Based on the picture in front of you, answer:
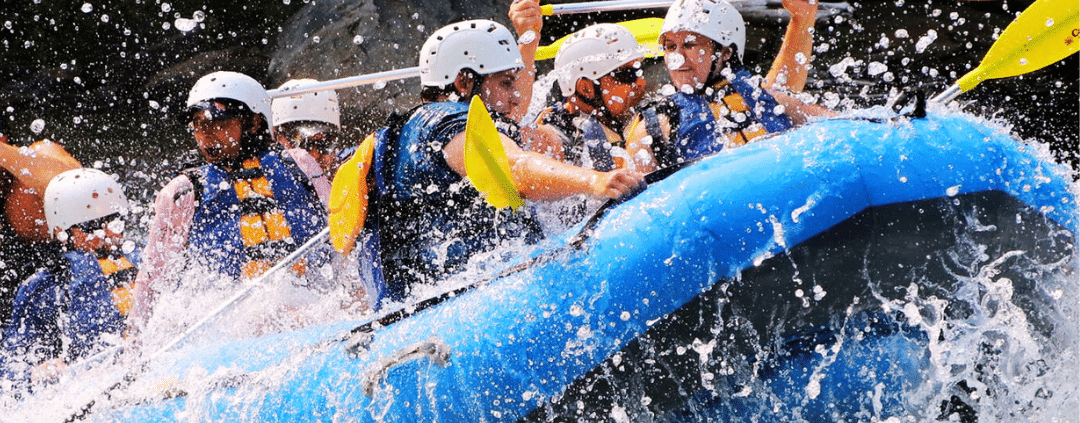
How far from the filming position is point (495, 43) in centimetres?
326

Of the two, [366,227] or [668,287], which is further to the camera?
[366,227]

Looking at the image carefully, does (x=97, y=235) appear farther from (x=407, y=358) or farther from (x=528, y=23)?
(x=407, y=358)

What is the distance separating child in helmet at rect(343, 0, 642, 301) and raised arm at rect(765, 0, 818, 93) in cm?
119

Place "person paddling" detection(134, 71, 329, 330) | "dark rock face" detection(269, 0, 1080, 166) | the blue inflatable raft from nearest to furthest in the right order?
the blue inflatable raft
"person paddling" detection(134, 71, 329, 330)
"dark rock face" detection(269, 0, 1080, 166)

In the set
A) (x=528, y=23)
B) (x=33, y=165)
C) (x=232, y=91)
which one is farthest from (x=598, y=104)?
(x=33, y=165)

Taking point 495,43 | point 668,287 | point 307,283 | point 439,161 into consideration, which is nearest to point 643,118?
point 495,43

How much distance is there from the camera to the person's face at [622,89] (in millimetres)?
4473

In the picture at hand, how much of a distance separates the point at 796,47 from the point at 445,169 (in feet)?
5.61

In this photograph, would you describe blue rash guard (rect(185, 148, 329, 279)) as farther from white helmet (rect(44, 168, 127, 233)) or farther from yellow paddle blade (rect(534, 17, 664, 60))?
yellow paddle blade (rect(534, 17, 664, 60))

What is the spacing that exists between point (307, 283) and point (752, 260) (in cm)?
222

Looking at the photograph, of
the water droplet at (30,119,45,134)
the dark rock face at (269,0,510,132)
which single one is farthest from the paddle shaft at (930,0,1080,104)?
the dark rock face at (269,0,510,132)

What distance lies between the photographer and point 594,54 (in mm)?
4578

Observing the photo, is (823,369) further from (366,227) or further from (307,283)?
(307,283)

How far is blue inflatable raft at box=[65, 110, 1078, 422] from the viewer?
2.37 metres
